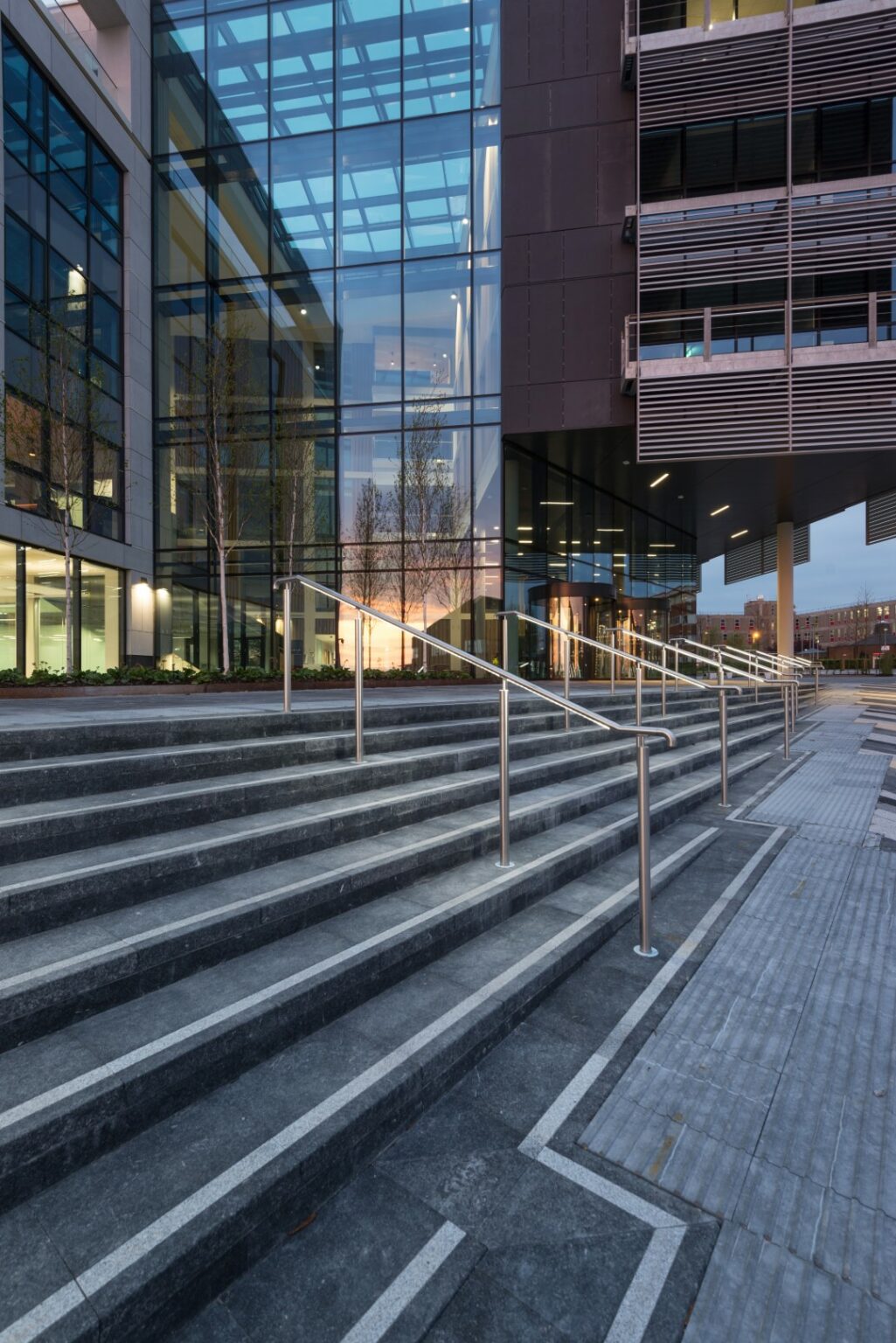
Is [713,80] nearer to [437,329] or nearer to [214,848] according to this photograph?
[437,329]

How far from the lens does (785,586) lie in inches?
795

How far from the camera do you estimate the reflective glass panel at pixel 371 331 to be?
15422mm

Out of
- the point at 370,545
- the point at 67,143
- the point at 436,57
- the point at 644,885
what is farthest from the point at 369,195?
the point at 644,885

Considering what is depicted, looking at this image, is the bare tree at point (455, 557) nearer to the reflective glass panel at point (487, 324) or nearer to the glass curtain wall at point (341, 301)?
the glass curtain wall at point (341, 301)

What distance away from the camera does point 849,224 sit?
12992 mm

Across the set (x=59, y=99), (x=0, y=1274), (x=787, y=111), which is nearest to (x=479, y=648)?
(x=787, y=111)

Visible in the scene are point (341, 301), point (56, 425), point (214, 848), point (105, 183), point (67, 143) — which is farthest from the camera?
point (341, 301)

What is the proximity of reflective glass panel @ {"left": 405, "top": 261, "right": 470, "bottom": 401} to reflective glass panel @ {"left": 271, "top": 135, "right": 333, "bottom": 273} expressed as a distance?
260 centimetres

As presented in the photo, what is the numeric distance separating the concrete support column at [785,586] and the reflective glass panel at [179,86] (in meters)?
21.3

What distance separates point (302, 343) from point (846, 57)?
13405mm

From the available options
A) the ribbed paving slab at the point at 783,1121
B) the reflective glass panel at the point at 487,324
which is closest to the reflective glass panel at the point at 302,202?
the reflective glass panel at the point at 487,324

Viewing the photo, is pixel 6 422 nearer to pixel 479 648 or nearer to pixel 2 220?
pixel 2 220

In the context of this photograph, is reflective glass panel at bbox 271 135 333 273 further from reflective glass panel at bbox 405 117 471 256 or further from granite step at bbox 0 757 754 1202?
granite step at bbox 0 757 754 1202

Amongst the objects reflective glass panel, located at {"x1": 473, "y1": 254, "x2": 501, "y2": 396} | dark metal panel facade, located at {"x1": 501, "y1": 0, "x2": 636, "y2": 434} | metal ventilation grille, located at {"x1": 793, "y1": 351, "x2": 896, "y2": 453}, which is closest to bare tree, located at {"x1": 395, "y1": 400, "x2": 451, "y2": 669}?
reflective glass panel, located at {"x1": 473, "y1": 254, "x2": 501, "y2": 396}
